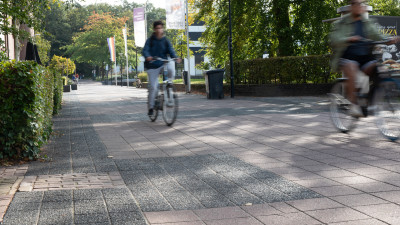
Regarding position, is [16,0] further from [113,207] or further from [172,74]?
[113,207]

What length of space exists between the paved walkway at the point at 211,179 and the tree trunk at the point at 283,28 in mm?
12978

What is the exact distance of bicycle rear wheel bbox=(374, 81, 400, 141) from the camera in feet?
21.5

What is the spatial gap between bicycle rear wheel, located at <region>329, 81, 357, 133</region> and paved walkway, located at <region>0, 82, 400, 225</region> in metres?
0.23

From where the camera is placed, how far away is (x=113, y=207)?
11.8ft

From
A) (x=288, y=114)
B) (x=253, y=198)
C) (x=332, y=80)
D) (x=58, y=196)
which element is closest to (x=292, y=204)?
(x=253, y=198)

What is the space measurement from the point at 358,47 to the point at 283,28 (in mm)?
13811

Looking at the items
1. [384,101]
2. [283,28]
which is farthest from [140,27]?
[384,101]

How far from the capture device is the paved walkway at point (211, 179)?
11.3 feet

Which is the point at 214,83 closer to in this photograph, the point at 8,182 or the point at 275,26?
the point at 275,26

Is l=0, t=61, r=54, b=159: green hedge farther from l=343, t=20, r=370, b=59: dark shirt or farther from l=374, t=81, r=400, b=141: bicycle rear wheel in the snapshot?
l=374, t=81, r=400, b=141: bicycle rear wheel

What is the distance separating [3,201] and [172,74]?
577 cm

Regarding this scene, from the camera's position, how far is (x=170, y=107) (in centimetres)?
913

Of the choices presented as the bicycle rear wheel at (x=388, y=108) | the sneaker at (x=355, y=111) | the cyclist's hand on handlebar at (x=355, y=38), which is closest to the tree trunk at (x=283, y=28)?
the sneaker at (x=355, y=111)

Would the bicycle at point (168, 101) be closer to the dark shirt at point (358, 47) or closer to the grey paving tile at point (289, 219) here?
the dark shirt at point (358, 47)
